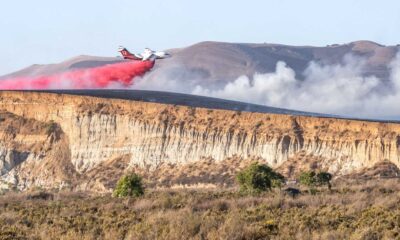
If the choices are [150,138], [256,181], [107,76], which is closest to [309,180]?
[256,181]

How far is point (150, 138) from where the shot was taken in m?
71.9

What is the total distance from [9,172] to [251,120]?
22858 mm

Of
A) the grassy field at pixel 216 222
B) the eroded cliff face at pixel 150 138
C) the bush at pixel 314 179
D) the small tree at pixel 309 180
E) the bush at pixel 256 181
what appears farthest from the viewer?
the eroded cliff face at pixel 150 138

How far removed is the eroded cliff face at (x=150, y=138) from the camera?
64.4 metres

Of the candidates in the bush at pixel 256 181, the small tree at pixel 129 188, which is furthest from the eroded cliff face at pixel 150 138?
the small tree at pixel 129 188

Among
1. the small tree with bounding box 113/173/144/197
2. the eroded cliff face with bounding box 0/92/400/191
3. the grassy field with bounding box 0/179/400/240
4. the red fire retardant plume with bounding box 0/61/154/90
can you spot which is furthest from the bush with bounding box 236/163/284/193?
the red fire retardant plume with bounding box 0/61/154/90

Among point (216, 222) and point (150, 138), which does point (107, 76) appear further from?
point (216, 222)

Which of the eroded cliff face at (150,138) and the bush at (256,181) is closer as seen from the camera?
the bush at (256,181)

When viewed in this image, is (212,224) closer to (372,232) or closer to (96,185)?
(372,232)

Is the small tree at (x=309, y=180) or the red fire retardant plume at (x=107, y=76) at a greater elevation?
the red fire retardant plume at (x=107, y=76)

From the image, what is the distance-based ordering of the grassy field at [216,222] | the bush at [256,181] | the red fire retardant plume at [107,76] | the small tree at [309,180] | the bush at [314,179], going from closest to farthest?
the grassy field at [216,222]
the bush at [256,181]
the small tree at [309,180]
the bush at [314,179]
the red fire retardant plume at [107,76]

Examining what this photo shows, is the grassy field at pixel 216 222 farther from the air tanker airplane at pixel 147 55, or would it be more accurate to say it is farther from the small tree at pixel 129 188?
the air tanker airplane at pixel 147 55

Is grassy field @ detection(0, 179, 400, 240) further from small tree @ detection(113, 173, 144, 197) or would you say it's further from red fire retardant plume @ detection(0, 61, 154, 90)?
red fire retardant plume @ detection(0, 61, 154, 90)

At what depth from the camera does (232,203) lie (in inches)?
1099
